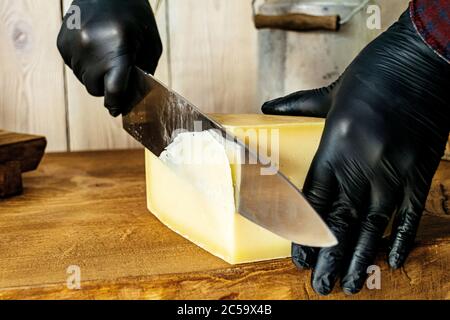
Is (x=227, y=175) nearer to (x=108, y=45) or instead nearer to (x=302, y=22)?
(x=108, y=45)

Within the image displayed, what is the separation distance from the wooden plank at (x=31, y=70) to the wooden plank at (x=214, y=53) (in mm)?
241

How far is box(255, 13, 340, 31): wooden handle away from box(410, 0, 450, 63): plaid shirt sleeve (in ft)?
0.90

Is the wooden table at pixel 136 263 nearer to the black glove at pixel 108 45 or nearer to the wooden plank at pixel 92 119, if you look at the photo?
the black glove at pixel 108 45

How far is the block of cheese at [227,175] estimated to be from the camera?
64 cm

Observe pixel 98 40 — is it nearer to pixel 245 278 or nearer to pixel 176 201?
pixel 176 201

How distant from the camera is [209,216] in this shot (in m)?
0.69

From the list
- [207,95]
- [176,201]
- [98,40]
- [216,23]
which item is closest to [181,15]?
[216,23]

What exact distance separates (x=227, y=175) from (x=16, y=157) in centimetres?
44

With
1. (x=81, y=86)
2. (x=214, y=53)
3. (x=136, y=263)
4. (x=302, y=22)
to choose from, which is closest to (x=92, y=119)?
(x=81, y=86)

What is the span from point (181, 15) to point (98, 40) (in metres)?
0.52

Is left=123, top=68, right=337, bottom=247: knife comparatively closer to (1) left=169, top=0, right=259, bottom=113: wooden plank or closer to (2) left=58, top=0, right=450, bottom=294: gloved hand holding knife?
(2) left=58, top=0, right=450, bottom=294: gloved hand holding knife

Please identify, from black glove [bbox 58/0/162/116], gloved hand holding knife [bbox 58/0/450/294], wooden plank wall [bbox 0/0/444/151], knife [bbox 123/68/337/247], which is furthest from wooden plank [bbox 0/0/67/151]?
gloved hand holding knife [bbox 58/0/450/294]

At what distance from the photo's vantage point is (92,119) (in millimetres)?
1283

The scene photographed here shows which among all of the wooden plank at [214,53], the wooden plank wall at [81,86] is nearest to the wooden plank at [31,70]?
the wooden plank wall at [81,86]
